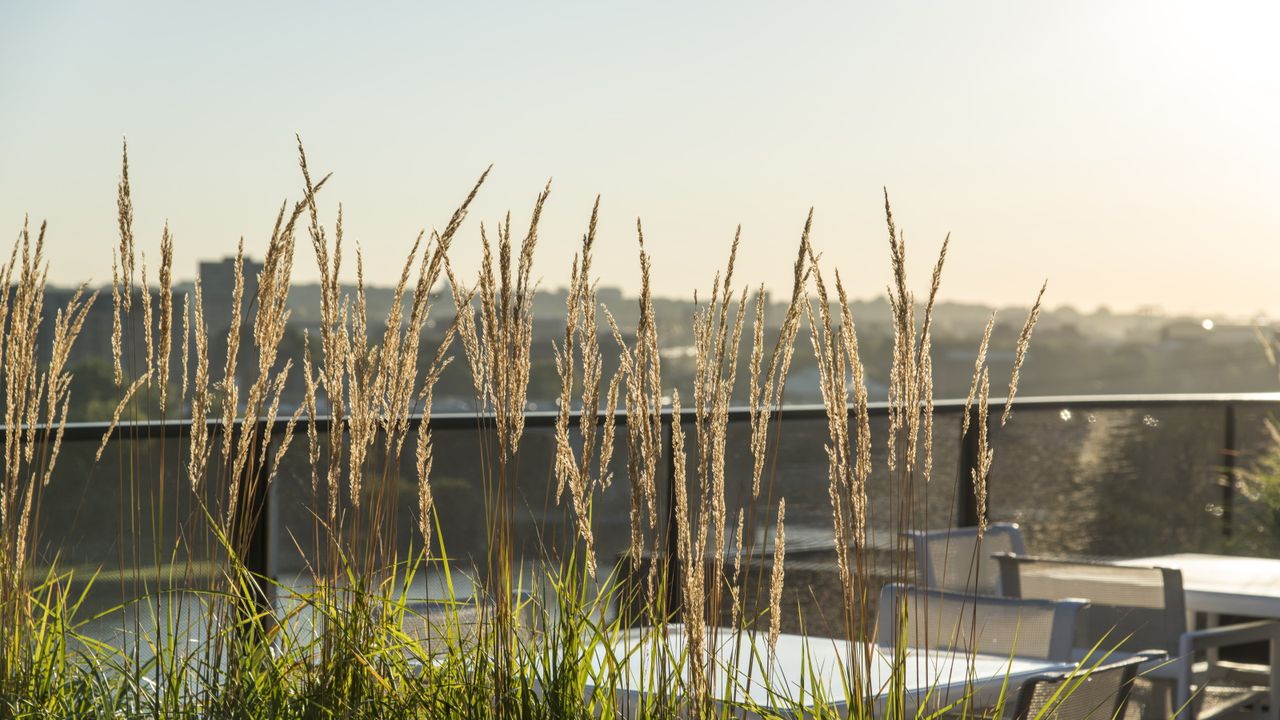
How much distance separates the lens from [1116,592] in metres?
3.40

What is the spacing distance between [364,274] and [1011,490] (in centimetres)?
602

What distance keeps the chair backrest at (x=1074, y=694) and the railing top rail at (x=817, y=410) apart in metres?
0.84

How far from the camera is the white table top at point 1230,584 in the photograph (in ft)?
11.5

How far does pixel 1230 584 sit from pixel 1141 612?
0.55 m

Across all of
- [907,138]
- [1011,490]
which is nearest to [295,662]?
[1011,490]

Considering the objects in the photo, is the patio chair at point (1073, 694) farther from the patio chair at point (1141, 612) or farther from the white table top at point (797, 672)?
the patio chair at point (1141, 612)

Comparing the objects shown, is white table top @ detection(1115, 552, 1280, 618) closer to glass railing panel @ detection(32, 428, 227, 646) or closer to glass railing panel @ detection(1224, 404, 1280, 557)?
glass railing panel @ detection(1224, 404, 1280, 557)

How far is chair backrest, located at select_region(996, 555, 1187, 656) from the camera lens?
3291mm

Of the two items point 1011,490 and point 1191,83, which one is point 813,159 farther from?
point 1011,490

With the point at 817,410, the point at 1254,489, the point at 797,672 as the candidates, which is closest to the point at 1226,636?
the point at 797,672

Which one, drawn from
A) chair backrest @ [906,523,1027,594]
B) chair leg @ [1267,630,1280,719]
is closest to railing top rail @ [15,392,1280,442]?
chair backrest @ [906,523,1027,594]

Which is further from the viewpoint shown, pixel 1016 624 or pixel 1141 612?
pixel 1141 612

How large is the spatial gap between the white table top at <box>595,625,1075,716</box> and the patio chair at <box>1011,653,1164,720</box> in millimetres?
45

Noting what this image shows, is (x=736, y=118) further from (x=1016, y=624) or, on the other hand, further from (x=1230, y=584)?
(x=1016, y=624)
